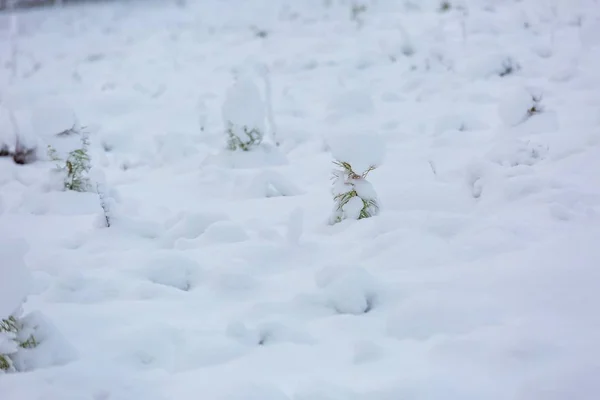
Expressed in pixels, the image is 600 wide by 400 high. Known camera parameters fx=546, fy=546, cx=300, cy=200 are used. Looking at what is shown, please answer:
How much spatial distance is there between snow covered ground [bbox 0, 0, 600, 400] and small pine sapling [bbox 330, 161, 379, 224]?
0.30 ft

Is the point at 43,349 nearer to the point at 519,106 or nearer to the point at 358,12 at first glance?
the point at 519,106

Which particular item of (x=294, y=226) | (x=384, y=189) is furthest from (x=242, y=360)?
(x=384, y=189)

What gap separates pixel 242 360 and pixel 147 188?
1944 millimetres

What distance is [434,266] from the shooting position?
7.14ft

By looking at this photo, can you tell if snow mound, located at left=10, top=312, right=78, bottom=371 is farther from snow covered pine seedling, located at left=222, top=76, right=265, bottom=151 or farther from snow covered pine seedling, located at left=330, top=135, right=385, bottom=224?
snow covered pine seedling, located at left=222, top=76, right=265, bottom=151

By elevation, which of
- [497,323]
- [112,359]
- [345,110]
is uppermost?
[345,110]

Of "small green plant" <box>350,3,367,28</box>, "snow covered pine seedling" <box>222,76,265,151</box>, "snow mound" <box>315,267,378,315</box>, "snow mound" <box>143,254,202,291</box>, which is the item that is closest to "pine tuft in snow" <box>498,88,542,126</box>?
"snow covered pine seedling" <box>222,76,265,151</box>

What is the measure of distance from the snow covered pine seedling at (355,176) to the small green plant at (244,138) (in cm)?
107

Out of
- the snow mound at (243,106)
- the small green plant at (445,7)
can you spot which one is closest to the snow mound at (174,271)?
the snow mound at (243,106)

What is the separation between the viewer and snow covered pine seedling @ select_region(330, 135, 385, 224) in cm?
254

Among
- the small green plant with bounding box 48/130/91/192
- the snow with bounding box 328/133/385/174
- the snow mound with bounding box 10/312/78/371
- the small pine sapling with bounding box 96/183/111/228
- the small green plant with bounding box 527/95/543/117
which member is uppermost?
the small green plant with bounding box 527/95/543/117

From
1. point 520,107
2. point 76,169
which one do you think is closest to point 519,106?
point 520,107

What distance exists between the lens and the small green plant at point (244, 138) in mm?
3598

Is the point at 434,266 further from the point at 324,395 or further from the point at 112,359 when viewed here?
the point at 112,359
